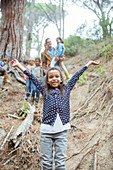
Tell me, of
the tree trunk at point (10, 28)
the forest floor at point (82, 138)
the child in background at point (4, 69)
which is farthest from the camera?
the tree trunk at point (10, 28)

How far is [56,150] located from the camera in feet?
5.25

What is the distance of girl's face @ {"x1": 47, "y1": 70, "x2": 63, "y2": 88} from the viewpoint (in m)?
1.86

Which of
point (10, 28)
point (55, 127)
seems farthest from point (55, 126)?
point (10, 28)

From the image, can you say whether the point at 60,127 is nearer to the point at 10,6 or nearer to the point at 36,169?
the point at 36,169

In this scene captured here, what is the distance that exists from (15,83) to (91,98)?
255cm

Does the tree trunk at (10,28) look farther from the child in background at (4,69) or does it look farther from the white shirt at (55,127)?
the white shirt at (55,127)

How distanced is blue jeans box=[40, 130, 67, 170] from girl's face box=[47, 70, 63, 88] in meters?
0.60

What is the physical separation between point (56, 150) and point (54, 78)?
2.75ft

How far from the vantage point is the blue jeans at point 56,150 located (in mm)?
1560

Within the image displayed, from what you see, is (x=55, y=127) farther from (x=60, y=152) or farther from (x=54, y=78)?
(x=54, y=78)

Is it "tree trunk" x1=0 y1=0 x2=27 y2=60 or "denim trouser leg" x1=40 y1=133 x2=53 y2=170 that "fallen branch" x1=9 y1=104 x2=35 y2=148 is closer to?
"denim trouser leg" x1=40 y1=133 x2=53 y2=170

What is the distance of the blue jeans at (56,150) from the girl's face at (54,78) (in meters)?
0.60

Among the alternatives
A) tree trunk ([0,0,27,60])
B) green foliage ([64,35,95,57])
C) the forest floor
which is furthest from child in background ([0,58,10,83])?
green foliage ([64,35,95,57])

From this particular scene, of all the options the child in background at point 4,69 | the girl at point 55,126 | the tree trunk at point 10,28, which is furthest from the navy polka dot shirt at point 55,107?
the tree trunk at point 10,28
